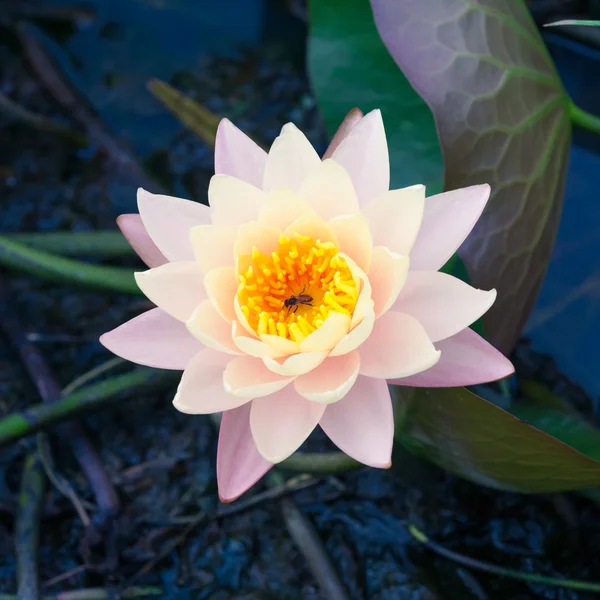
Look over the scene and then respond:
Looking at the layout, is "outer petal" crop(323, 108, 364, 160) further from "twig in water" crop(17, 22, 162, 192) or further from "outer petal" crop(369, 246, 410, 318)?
"twig in water" crop(17, 22, 162, 192)

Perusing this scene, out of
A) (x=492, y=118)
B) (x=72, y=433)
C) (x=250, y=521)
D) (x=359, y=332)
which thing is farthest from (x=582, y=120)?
(x=72, y=433)

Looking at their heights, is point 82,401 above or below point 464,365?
below

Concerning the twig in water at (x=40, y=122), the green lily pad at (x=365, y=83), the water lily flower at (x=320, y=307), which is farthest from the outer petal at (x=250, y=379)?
the twig in water at (x=40, y=122)

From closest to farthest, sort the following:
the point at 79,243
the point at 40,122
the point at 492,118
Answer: the point at 492,118
the point at 79,243
the point at 40,122

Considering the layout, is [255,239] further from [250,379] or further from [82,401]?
[82,401]

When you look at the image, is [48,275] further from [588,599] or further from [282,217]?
[588,599]

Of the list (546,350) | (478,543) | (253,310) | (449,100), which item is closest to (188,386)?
(253,310)
